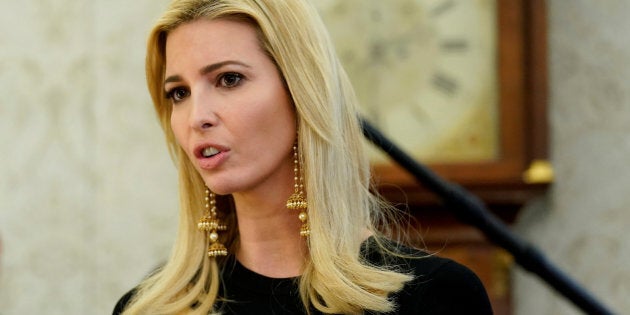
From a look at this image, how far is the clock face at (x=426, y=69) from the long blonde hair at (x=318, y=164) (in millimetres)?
1000

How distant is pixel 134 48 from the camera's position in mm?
2666

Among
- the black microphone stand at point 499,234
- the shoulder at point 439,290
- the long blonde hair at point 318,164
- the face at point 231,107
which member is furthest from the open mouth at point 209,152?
the black microphone stand at point 499,234

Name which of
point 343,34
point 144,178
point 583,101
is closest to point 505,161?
point 583,101

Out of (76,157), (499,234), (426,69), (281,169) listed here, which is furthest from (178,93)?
(76,157)

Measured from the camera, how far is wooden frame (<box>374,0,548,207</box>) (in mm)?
2439

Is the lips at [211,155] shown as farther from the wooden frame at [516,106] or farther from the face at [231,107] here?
the wooden frame at [516,106]

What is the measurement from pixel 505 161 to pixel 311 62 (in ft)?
3.70

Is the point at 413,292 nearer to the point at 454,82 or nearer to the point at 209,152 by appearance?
the point at 209,152

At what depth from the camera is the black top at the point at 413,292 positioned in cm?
139

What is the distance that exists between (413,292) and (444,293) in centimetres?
4

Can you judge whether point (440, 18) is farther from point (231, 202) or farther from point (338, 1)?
point (231, 202)

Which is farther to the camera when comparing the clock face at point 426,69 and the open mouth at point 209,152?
the clock face at point 426,69

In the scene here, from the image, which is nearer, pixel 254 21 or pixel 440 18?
pixel 254 21

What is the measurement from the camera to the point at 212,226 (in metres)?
1.51
